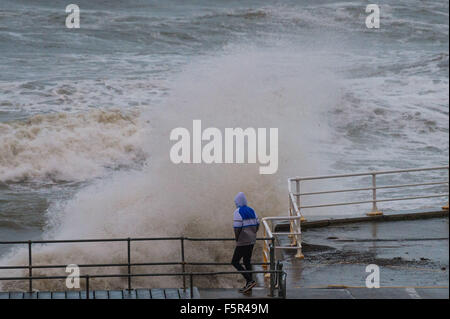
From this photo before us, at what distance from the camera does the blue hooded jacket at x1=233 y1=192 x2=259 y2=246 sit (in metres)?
9.98

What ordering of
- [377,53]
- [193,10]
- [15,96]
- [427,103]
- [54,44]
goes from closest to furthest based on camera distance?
[15,96], [427,103], [54,44], [377,53], [193,10]

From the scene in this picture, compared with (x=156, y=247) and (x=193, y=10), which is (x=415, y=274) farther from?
(x=193, y=10)

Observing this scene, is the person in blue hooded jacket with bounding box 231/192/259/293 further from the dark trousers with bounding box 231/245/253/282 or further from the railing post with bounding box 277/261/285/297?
the railing post with bounding box 277/261/285/297

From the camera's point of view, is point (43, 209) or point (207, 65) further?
point (207, 65)

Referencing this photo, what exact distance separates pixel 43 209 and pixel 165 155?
3.19m

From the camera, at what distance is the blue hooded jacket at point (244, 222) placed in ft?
32.8

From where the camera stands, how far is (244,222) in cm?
998

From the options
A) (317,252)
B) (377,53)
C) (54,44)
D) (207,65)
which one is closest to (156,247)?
(317,252)

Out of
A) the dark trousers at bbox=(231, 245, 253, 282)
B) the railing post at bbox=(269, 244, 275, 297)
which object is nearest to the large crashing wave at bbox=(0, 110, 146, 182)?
the dark trousers at bbox=(231, 245, 253, 282)

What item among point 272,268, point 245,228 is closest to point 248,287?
point 272,268

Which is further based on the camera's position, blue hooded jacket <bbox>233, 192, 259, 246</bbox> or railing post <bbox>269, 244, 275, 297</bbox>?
blue hooded jacket <bbox>233, 192, 259, 246</bbox>

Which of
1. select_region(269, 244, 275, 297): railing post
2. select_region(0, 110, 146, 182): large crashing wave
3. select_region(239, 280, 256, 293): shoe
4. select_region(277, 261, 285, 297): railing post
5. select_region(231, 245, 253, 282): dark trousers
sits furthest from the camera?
select_region(0, 110, 146, 182): large crashing wave

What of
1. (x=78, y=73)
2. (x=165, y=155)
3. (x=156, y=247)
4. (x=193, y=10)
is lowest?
(x=156, y=247)

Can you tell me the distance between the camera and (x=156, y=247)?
14.7m
